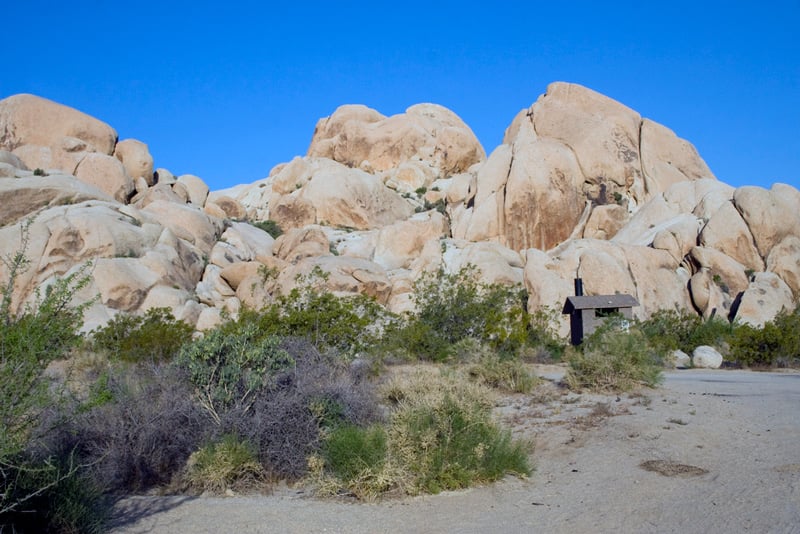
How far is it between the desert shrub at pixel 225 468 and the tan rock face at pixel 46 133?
4059 centimetres

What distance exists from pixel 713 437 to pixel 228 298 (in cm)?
2915

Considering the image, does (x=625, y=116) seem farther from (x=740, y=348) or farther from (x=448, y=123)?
(x=740, y=348)

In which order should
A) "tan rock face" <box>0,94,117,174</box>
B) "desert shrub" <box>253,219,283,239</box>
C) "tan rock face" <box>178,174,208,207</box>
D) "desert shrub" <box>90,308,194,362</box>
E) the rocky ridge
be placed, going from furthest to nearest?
"tan rock face" <box>178,174,208,207</box>
"desert shrub" <box>253,219,283,239</box>
"tan rock face" <box>0,94,117,174</box>
the rocky ridge
"desert shrub" <box>90,308,194,362</box>

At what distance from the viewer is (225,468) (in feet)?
25.8

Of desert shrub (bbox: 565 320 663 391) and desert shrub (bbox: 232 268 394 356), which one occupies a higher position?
desert shrub (bbox: 232 268 394 356)

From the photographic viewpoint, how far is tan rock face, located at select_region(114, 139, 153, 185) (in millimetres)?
46812

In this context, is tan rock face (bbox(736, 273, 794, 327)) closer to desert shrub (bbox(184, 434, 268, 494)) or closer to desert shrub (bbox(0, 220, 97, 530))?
desert shrub (bbox(184, 434, 268, 494))

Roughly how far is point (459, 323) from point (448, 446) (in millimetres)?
14242

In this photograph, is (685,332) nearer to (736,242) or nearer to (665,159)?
(736,242)

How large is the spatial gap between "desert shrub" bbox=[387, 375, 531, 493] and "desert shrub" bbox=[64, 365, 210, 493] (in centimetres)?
252

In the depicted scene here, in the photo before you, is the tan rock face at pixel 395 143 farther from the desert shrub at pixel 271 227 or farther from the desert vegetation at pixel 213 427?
the desert vegetation at pixel 213 427

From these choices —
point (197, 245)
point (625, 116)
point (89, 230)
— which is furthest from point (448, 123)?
point (89, 230)

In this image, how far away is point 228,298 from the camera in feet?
116

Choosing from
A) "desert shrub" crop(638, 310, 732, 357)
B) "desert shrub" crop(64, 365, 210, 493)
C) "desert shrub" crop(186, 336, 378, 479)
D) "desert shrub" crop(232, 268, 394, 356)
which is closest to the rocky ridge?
"desert shrub" crop(638, 310, 732, 357)
